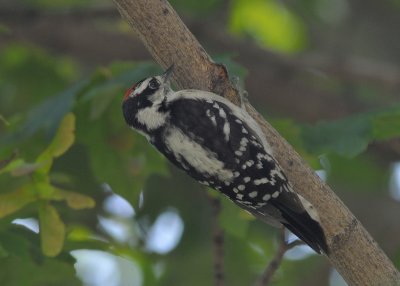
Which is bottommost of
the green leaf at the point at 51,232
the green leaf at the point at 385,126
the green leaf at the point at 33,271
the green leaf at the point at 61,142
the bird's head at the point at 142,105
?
the green leaf at the point at 33,271

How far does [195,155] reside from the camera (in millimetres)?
4973

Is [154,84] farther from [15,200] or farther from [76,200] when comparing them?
[15,200]

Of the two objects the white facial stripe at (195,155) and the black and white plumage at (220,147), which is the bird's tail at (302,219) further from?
the white facial stripe at (195,155)

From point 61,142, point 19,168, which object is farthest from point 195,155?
point 19,168

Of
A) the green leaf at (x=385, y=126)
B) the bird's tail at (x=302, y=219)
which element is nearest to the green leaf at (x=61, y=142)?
the bird's tail at (x=302, y=219)

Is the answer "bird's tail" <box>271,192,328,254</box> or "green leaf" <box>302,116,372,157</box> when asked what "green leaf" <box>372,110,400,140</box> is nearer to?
"green leaf" <box>302,116,372,157</box>

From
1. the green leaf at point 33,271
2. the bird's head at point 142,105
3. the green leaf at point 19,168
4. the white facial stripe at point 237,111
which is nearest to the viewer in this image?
the green leaf at point 19,168

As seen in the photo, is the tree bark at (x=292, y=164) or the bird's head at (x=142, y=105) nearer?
the tree bark at (x=292, y=164)

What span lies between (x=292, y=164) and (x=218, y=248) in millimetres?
1183

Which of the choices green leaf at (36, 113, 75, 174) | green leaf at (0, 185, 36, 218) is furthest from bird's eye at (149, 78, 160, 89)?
green leaf at (0, 185, 36, 218)

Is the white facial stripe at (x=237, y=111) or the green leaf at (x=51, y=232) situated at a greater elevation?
the white facial stripe at (x=237, y=111)

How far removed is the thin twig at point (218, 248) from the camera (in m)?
5.32

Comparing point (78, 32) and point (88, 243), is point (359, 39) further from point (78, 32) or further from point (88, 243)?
point (88, 243)

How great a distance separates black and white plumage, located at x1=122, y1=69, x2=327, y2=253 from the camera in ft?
15.5
